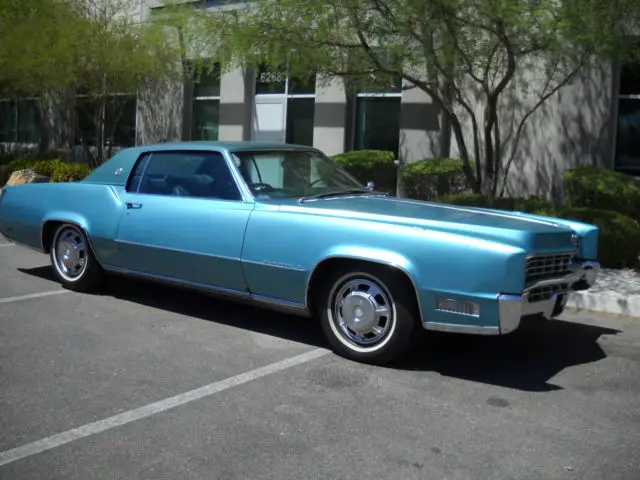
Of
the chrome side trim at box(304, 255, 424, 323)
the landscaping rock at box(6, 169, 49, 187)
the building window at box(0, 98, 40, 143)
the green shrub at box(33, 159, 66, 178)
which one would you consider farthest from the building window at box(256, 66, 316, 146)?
the chrome side trim at box(304, 255, 424, 323)

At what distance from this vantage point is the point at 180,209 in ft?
20.8

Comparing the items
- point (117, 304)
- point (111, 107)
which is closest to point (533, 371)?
point (117, 304)

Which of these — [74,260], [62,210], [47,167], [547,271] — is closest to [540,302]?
[547,271]

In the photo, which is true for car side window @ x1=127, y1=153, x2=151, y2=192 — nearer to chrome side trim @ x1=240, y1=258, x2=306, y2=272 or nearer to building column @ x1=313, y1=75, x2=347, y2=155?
chrome side trim @ x1=240, y1=258, x2=306, y2=272

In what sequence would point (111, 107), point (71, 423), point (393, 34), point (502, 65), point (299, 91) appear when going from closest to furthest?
point (71, 423)
point (393, 34)
point (502, 65)
point (299, 91)
point (111, 107)

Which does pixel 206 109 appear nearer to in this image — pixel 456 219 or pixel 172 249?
pixel 172 249

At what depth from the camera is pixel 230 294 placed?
6.04m

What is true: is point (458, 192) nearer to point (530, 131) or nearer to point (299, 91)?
point (530, 131)

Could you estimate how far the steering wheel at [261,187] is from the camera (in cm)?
612

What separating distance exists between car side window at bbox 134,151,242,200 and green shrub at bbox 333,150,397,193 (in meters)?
8.21

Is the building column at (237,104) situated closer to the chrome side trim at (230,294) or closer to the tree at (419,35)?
the tree at (419,35)

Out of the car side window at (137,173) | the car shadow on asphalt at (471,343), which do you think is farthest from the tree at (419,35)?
the car shadow on asphalt at (471,343)

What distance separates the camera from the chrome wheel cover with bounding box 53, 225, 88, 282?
7.34 metres

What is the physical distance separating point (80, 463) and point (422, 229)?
2.54 metres
